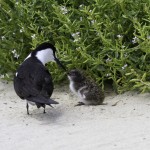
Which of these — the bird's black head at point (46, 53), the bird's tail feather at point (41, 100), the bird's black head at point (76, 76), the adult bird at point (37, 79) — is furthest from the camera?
the bird's black head at point (46, 53)

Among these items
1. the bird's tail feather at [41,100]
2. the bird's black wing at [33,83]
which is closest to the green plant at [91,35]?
the bird's black wing at [33,83]

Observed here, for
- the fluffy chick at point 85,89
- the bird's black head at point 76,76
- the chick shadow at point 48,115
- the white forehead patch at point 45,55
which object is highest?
the white forehead patch at point 45,55

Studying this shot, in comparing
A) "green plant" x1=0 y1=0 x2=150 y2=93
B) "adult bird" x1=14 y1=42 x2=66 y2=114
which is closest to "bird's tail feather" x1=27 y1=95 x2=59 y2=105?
"adult bird" x1=14 y1=42 x2=66 y2=114

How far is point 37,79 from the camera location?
6820mm

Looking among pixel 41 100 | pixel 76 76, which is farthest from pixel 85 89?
pixel 41 100

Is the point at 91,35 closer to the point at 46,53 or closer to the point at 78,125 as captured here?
the point at 46,53

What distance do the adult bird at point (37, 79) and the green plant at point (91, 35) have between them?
0.18m

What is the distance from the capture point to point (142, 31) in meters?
6.63

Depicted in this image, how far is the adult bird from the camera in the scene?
656cm

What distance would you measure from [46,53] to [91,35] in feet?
2.00

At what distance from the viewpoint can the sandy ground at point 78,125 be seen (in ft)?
18.4

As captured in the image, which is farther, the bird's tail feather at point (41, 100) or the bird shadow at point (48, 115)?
the bird shadow at point (48, 115)

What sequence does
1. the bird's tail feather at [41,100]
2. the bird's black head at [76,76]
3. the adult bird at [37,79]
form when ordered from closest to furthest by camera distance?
the bird's tail feather at [41,100]
the adult bird at [37,79]
the bird's black head at [76,76]

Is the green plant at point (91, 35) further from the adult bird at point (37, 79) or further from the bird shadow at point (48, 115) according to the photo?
the bird shadow at point (48, 115)
